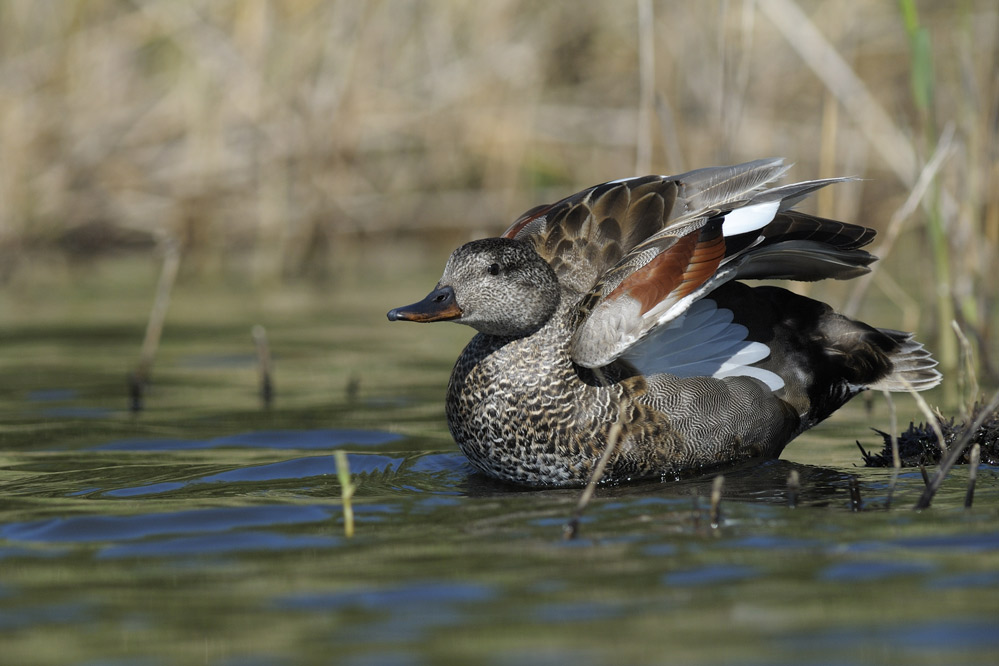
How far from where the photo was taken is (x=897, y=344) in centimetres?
520

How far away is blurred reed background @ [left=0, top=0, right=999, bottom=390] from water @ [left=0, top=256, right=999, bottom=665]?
4.58m

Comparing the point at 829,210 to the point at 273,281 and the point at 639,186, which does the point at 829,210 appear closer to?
the point at 639,186

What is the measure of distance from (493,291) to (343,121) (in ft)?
20.0

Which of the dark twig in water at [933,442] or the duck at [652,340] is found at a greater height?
the duck at [652,340]

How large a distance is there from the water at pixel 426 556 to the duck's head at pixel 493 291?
61cm

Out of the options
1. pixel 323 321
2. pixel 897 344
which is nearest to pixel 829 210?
pixel 897 344

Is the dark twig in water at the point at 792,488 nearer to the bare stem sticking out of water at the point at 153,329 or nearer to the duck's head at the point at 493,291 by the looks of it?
the duck's head at the point at 493,291

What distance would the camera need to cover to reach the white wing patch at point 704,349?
4.85 m

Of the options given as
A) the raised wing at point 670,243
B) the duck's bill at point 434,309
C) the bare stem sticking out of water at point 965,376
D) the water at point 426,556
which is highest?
the raised wing at point 670,243

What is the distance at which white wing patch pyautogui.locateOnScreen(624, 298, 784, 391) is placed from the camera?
485 cm

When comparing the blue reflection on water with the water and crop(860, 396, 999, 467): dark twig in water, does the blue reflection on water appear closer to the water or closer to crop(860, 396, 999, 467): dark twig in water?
the water

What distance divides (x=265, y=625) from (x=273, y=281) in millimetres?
7510

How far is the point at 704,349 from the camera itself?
16.2 feet

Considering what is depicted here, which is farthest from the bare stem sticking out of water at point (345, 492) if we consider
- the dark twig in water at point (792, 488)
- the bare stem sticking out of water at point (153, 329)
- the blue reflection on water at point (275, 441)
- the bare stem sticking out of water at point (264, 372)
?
the bare stem sticking out of water at point (153, 329)
